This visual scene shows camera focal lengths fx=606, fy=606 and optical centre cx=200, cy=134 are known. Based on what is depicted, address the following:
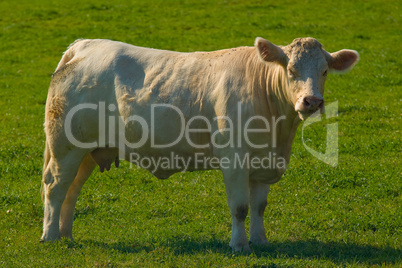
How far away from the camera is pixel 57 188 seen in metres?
9.00

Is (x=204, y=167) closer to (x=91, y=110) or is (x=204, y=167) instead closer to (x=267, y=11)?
(x=91, y=110)

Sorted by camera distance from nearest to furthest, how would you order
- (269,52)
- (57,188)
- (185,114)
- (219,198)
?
(269,52) → (185,114) → (57,188) → (219,198)

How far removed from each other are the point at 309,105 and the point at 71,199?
4.11m

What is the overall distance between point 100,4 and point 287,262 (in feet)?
81.3

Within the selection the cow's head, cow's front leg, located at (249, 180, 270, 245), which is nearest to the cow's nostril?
the cow's head

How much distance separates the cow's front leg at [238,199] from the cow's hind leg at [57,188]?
2.36 m

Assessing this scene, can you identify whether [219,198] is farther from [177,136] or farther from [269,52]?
[269,52]

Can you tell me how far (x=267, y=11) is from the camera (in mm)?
27781

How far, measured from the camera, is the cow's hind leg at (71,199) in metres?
9.25

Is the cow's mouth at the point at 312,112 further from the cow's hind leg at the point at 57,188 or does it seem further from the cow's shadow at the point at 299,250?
the cow's hind leg at the point at 57,188

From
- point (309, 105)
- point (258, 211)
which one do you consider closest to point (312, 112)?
point (309, 105)

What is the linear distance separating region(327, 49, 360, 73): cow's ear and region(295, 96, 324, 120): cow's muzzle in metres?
1.03

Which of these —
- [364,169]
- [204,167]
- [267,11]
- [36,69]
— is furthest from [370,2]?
[204,167]

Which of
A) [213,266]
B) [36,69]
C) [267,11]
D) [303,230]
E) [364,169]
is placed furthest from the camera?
[267,11]
